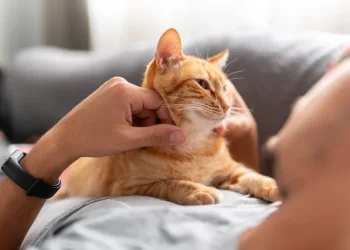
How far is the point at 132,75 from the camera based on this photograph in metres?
1.77

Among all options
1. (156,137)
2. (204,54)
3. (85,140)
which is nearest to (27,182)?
(85,140)

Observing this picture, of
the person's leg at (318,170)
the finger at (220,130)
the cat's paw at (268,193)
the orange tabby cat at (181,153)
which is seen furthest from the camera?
the finger at (220,130)

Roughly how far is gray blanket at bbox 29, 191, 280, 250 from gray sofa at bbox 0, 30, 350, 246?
0.07 m

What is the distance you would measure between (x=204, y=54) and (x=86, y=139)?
847 millimetres

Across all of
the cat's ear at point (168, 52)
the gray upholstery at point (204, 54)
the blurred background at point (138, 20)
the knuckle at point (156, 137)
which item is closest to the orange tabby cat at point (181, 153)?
the cat's ear at point (168, 52)

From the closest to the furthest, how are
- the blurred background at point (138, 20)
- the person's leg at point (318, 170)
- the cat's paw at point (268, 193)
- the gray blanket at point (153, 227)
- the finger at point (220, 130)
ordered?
the person's leg at point (318, 170), the gray blanket at point (153, 227), the cat's paw at point (268, 193), the finger at point (220, 130), the blurred background at point (138, 20)

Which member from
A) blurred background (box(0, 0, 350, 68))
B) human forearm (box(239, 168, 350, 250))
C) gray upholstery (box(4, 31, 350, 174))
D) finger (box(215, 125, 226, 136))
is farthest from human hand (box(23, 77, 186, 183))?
blurred background (box(0, 0, 350, 68))

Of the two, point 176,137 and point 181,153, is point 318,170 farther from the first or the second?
point 181,153

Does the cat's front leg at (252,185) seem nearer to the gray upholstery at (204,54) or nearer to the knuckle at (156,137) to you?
the knuckle at (156,137)

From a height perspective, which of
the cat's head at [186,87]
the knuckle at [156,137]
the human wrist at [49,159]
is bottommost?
the human wrist at [49,159]

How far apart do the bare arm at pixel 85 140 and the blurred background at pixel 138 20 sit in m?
0.90

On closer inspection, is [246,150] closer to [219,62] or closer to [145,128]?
[219,62]

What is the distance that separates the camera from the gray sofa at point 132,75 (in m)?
1.36

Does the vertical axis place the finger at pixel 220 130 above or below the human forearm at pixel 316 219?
below
